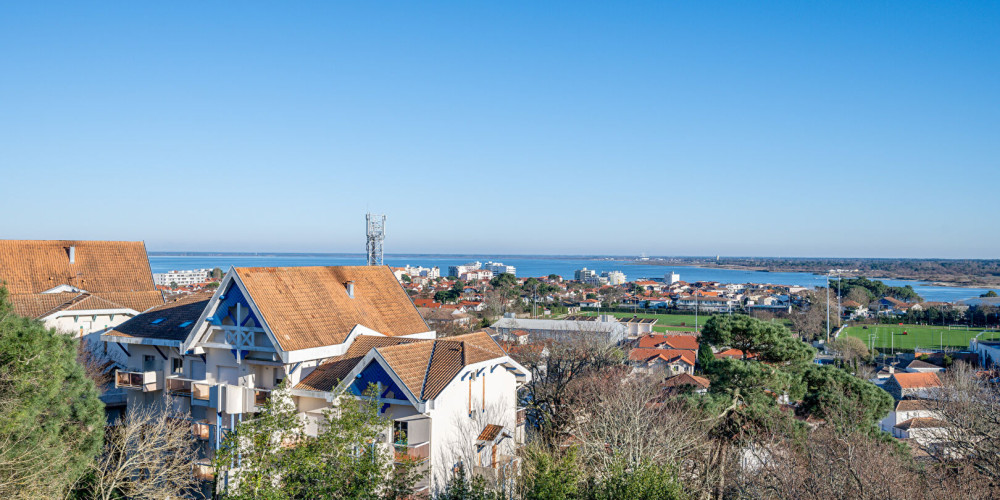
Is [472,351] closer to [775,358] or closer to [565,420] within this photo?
[565,420]

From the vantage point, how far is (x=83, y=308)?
2619cm

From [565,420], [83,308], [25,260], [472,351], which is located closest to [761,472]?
[472,351]

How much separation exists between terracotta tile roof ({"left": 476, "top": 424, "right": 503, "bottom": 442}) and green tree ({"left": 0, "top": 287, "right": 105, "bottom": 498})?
9370 mm

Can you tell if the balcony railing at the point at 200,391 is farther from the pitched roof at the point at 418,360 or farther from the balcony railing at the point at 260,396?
the pitched roof at the point at 418,360

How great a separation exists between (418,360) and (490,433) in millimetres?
2990

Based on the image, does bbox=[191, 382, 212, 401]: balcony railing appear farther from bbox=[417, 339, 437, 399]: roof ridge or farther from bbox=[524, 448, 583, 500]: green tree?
bbox=[524, 448, 583, 500]: green tree

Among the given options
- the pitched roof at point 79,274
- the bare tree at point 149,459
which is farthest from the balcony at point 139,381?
the pitched roof at point 79,274

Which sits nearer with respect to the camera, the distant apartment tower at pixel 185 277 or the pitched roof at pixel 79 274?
the pitched roof at pixel 79 274

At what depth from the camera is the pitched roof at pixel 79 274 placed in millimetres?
26938

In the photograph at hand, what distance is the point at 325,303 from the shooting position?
68.7 feet

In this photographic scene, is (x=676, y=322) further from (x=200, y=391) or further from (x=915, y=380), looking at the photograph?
(x=200, y=391)

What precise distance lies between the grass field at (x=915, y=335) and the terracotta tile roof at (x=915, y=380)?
31574 millimetres

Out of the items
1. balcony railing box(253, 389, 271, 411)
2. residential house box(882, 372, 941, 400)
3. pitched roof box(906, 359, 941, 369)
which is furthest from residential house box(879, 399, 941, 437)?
balcony railing box(253, 389, 271, 411)

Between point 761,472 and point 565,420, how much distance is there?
9.18 m
